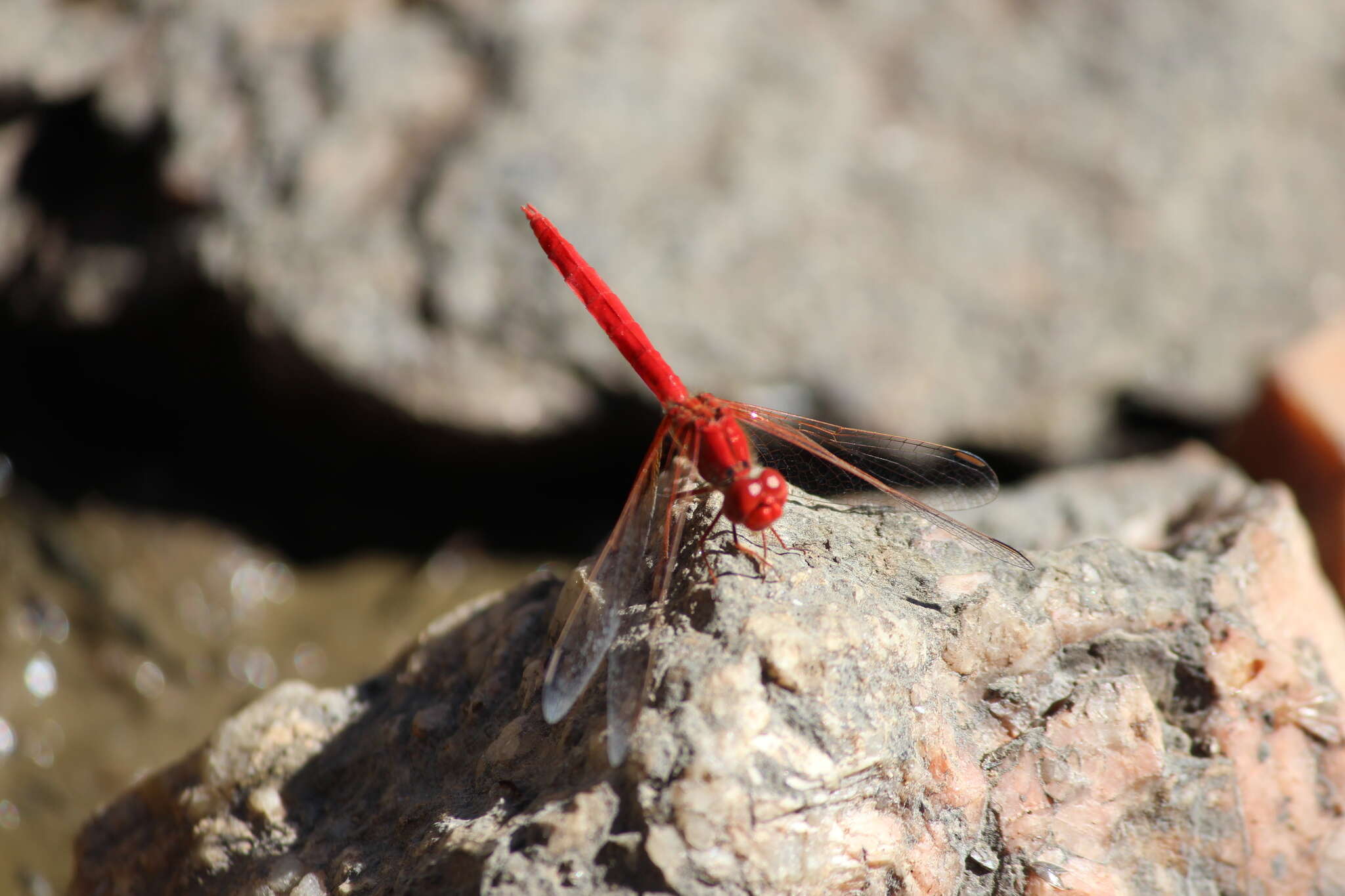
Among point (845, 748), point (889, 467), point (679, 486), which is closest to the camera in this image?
point (845, 748)

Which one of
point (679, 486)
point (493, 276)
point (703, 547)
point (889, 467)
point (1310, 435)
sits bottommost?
point (703, 547)

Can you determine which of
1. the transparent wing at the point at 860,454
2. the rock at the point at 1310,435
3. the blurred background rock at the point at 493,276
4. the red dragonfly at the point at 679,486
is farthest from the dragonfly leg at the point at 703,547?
the rock at the point at 1310,435

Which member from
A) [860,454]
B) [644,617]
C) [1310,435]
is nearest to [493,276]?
[860,454]

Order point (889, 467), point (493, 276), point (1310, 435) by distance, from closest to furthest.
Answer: point (889, 467) < point (1310, 435) < point (493, 276)

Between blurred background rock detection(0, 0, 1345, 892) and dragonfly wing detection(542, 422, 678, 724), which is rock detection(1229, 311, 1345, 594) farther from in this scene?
dragonfly wing detection(542, 422, 678, 724)

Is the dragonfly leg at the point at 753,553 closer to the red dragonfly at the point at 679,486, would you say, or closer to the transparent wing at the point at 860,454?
the red dragonfly at the point at 679,486

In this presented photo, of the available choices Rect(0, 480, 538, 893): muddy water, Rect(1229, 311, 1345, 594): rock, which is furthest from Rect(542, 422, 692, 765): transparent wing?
Rect(1229, 311, 1345, 594): rock

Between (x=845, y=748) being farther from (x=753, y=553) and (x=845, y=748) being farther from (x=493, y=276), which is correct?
(x=493, y=276)
